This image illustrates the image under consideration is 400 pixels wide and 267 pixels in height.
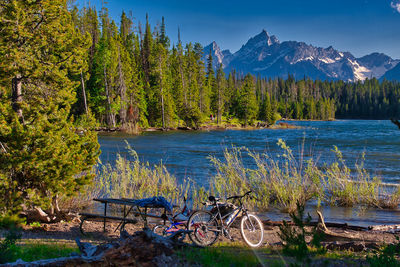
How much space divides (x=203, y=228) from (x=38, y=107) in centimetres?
450

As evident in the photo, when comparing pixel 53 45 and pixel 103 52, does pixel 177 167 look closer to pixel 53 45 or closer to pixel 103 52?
pixel 53 45

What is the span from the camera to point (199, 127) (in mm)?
60125

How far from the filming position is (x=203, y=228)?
636 centimetres

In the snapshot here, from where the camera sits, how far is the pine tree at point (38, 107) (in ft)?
23.5

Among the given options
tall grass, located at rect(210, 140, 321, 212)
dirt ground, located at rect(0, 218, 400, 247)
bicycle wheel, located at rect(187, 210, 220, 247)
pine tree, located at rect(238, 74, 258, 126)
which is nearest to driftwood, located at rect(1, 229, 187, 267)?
bicycle wheel, located at rect(187, 210, 220, 247)

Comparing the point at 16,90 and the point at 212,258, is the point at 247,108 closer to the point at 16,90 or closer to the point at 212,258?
the point at 16,90

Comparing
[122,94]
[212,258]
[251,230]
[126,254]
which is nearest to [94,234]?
[251,230]

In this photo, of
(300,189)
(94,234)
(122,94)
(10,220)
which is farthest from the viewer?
(122,94)

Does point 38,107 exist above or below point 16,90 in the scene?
below

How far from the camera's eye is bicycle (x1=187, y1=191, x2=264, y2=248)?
6.32 m

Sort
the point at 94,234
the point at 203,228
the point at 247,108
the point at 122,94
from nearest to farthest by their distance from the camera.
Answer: the point at 203,228, the point at 94,234, the point at 122,94, the point at 247,108

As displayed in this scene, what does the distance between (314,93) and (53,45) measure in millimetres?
166561

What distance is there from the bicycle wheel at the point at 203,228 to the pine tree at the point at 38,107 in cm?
314

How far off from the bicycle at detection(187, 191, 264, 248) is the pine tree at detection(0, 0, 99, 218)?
320 centimetres
